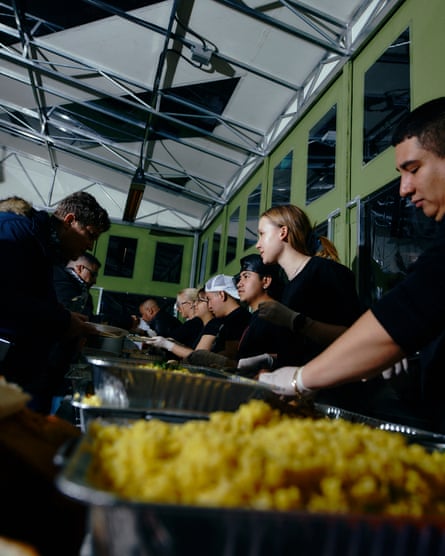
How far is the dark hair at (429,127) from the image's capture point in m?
1.23

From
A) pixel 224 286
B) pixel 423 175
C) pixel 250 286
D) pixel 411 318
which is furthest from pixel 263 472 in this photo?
pixel 224 286

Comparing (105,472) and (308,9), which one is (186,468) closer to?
(105,472)

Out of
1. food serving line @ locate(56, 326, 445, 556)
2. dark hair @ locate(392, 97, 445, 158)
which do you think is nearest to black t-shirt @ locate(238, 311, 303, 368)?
dark hair @ locate(392, 97, 445, 158)

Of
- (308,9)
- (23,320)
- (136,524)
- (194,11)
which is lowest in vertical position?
(136,524)

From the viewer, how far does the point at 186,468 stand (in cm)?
47

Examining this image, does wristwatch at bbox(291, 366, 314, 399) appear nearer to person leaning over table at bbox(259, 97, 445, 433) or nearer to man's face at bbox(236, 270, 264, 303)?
person leaning over table at bbox(259, 97, 445, 433)

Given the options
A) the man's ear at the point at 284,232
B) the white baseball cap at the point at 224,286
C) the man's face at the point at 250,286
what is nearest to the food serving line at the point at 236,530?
the man's ear at the point at 284,232

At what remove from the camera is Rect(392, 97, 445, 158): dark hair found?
1.23 m

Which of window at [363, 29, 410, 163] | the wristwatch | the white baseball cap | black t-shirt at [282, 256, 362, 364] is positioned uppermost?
window at [363, 29, 410, 163]

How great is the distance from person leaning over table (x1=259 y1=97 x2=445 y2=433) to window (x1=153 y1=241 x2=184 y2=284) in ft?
30.3

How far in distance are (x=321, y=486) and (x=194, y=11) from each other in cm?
500

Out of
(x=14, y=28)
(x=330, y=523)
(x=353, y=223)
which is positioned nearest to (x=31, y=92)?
(x=14, y=28)

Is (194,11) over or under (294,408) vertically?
over

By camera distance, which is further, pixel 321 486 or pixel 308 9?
pixel 308 9
